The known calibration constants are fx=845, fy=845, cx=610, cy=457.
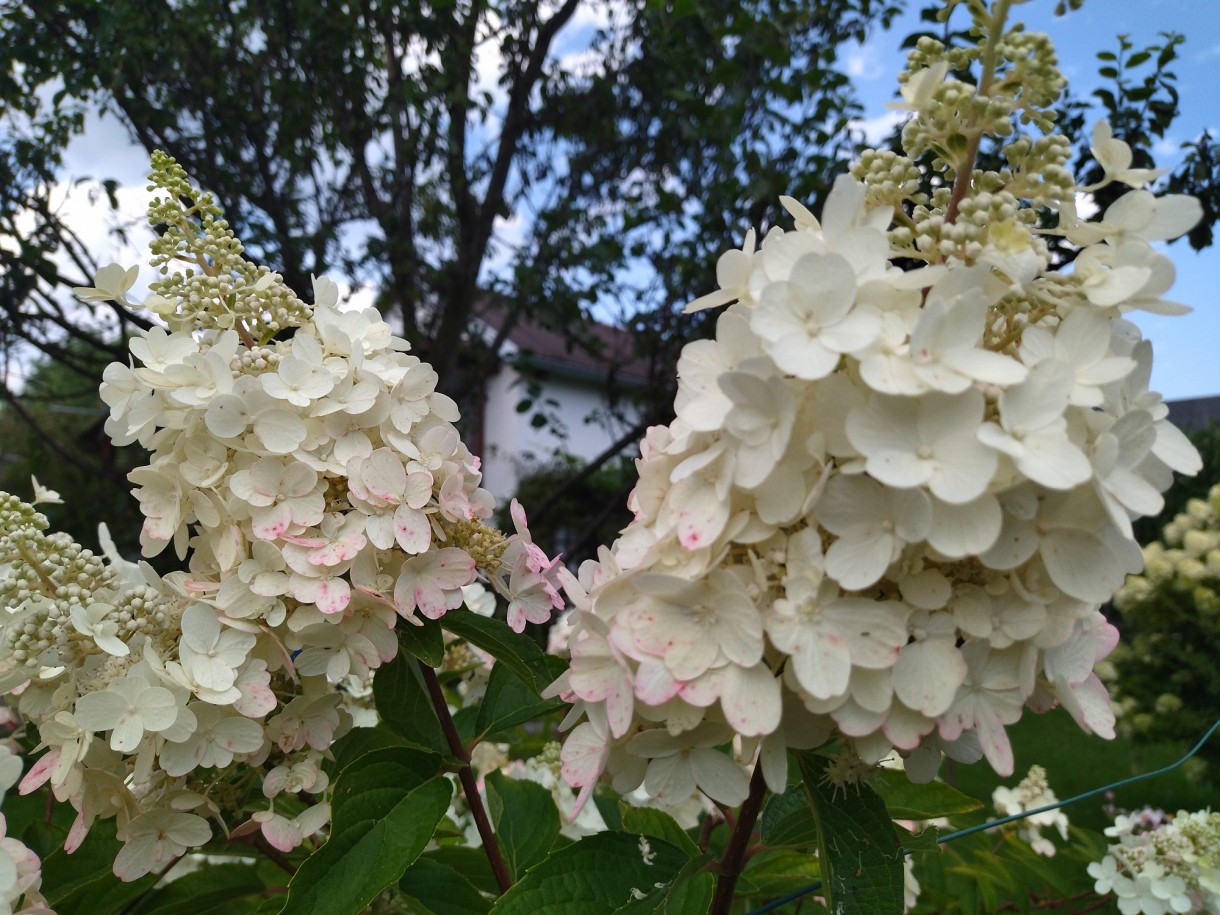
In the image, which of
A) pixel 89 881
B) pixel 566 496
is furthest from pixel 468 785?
pixel 566 496

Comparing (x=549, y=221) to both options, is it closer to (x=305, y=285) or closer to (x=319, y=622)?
(x=305, y=285)

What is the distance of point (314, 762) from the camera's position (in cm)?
112

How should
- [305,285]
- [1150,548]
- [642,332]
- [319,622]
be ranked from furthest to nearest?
[1150,548] < [642,332] < [305,285] < [319,622]

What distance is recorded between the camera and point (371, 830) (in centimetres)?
104

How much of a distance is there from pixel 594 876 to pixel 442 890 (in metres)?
0.40

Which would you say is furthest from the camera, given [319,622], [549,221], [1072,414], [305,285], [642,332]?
[642,332]

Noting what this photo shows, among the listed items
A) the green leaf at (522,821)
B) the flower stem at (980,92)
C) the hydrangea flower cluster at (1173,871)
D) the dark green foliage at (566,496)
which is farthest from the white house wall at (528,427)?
the flower stem at (980,92)

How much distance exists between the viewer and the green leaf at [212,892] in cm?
125

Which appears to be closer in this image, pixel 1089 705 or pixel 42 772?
pixel 1089 705

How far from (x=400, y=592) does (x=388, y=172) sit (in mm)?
3883

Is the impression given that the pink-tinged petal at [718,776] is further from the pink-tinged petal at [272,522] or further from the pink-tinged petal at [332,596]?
the pink-tinged petal at [272,522]

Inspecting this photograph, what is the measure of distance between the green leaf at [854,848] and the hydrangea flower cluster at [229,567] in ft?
1.41

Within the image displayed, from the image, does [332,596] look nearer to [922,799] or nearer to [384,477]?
[384,477]

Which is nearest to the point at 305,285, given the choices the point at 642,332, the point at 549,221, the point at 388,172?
the point at 388,172
